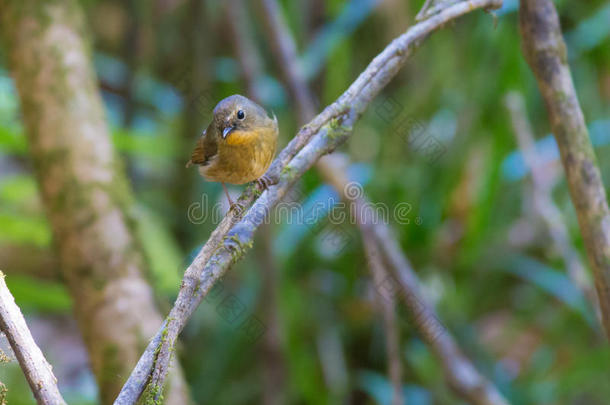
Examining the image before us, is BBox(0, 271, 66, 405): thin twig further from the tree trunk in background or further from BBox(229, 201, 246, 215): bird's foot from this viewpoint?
the tree trunk in background

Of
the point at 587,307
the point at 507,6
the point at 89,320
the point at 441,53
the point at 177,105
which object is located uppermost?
the point at 177,105

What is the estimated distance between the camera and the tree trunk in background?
1939 mm

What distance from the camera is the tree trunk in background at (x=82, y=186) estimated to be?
Answer: 194cm

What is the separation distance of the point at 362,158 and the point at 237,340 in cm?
152

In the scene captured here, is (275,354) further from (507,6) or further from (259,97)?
(507,6)

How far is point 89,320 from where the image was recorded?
6.51ft

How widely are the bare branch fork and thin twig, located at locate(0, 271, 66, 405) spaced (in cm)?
11

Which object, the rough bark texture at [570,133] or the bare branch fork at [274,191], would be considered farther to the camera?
the rough bark texture at [570,133]

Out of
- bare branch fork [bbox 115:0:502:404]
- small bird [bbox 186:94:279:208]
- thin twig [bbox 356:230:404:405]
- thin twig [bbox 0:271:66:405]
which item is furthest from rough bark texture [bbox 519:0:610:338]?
thin twig [bbox 0:271:66:405]

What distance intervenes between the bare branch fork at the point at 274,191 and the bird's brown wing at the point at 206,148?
0.48 feet

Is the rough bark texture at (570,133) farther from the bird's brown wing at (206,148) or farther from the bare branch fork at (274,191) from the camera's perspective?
the bird's brown wing at (206,148)

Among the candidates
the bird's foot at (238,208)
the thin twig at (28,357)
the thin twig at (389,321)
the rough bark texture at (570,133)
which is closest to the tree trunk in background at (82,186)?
the thin twig at (389,321)

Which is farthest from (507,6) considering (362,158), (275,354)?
(275,354)

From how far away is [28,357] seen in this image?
2.79ft
